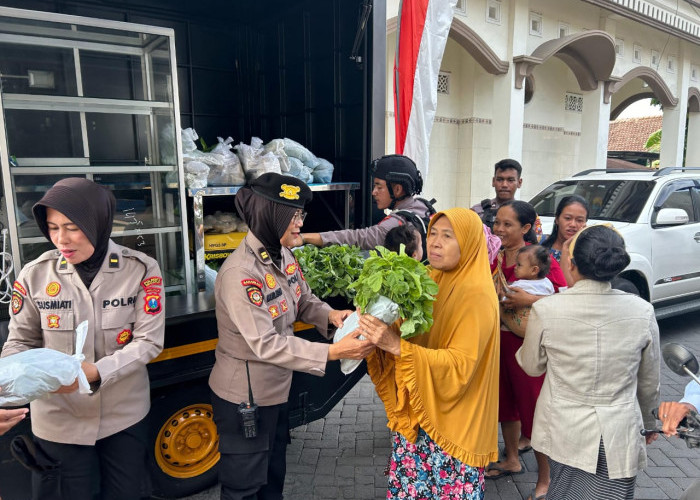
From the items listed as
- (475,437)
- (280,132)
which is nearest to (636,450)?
(475,437)


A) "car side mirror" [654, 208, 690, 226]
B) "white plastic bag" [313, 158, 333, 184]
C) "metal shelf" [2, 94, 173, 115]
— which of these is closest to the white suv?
"car side mirror" [654, 208, 690, 226]

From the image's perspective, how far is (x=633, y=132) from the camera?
26438 mm

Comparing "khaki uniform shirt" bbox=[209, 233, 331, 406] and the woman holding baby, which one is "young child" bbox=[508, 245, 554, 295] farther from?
"khaki uniform shirt" bbox=[209, 233, 331, 406]

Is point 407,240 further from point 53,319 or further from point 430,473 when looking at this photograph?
point 53,319

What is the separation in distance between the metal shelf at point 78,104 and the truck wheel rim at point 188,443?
1819mm

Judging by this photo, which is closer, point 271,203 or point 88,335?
point 88,335

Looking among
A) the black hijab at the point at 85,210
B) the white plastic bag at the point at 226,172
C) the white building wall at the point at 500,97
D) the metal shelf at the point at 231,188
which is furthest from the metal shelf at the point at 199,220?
the white building wall at the point at 500,97

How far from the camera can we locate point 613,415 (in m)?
2.10

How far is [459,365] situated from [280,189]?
1020 millimetres

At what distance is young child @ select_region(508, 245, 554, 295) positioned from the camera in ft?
9.46

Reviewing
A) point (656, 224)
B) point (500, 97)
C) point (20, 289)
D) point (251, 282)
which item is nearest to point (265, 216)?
point (251, 282)

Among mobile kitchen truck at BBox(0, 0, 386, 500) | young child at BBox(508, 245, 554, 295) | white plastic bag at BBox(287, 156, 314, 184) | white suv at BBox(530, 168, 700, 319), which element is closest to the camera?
mobile kitchen truck at BBox(0, 0, 386, 500)

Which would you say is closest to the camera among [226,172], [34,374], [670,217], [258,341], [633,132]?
[34,374]

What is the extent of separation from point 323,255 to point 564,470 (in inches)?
67.2
